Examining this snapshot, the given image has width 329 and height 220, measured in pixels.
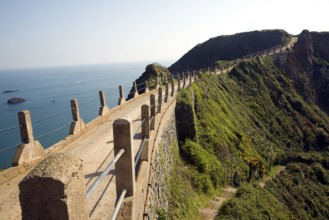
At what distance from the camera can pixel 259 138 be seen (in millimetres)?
30125

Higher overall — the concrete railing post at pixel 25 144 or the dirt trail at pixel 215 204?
the concrete railing post at pixel 25 144

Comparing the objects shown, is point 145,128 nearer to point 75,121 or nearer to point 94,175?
point 94,175

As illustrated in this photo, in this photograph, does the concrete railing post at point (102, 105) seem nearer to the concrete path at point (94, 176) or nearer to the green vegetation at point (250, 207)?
the concrete path at point (94, 176)

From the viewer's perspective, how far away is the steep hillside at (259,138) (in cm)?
1590

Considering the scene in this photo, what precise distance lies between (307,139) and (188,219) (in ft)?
101

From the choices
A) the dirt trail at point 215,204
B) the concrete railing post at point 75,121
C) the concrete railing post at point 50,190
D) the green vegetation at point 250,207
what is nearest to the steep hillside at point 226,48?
the green vegetation at point 250,207

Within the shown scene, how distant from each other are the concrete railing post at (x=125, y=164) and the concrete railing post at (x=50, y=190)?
1.95m

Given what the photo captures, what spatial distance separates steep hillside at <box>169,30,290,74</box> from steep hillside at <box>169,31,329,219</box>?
54.0 feet

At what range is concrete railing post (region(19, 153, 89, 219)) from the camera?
6.42ft

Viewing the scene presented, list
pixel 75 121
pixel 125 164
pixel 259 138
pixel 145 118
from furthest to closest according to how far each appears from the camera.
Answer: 1. pixel 259 138
2. pixel 75 121
3. pixel 145 118
4. pixel 125 164

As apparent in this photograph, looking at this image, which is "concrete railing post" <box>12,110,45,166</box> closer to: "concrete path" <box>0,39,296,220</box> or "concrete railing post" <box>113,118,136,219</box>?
"concrete path" <box>0,39,296,220</box>

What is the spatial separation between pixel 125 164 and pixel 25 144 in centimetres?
487

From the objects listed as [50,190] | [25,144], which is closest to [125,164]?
[50,190]

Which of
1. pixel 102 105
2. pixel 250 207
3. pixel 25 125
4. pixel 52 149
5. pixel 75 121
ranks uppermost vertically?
pixel 25 125
